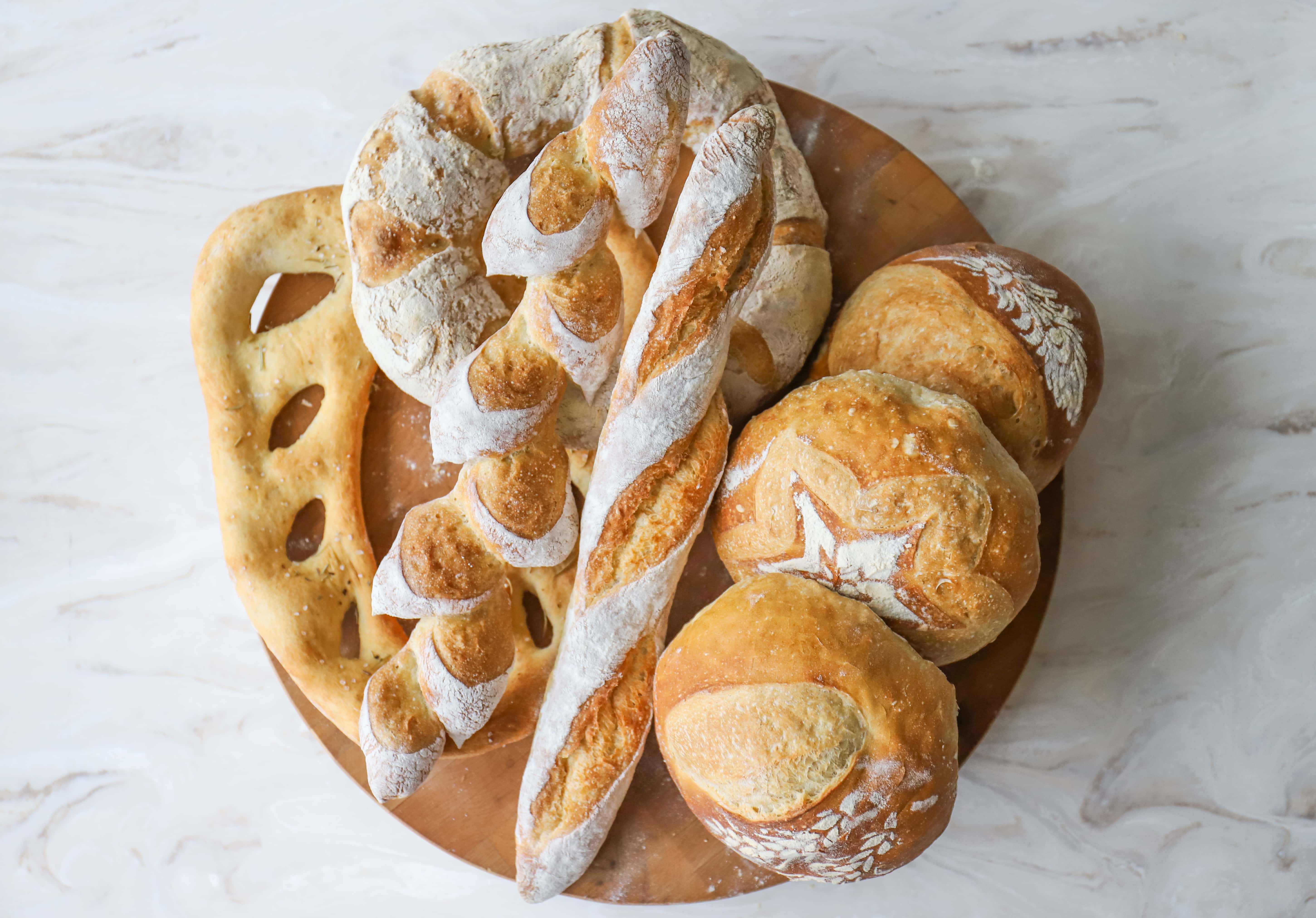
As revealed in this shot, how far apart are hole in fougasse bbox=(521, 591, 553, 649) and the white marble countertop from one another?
537 millimetres

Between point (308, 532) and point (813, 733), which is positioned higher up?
point (813, 733)

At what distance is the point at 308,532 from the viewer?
1506 mm

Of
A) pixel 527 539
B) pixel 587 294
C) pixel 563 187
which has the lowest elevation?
pixel 527 539

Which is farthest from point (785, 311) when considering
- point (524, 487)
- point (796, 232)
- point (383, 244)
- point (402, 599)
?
point (402, 599)

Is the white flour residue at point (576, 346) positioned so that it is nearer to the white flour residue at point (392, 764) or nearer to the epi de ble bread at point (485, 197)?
the epi de ble bread at point (485, 197)

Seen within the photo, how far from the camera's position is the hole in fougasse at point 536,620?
4.93 feet

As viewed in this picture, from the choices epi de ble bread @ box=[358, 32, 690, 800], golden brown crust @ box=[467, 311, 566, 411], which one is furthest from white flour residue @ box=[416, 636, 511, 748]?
golden brown crust @ box=[467, 311, 566, 411]

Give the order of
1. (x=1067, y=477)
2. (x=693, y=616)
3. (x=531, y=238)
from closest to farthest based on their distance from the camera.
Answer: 1. (x=531, y=238)
2. (x=693, y=616)
3. (x=1067, y=477)

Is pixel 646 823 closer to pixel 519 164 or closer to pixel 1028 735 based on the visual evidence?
pixel 1028 735

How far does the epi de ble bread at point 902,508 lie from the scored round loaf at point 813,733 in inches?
2.0

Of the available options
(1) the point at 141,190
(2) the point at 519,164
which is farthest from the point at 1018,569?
(1) the point at 141,190

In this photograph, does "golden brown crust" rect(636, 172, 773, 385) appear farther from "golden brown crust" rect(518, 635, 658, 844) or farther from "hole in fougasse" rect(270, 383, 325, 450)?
"hole in fougasse" rect(270, 383, 325, 450)

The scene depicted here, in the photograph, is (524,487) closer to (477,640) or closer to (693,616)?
(477,640)

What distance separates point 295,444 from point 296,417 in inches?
2.0
